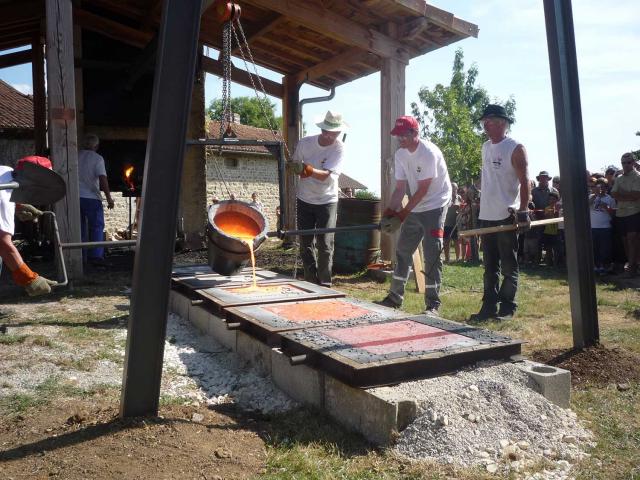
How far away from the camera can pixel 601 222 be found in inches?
372

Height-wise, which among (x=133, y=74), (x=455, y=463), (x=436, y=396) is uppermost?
(x=133, y=74)

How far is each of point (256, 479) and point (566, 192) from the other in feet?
9.99

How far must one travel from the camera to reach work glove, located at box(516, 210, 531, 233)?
521 cm

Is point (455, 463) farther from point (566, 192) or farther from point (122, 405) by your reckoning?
point (566, 192)

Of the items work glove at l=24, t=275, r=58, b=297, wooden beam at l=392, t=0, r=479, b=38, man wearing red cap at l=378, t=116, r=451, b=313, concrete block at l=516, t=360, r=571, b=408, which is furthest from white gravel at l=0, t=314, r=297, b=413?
wooden beam at l=392, t=0, r=479, b=38

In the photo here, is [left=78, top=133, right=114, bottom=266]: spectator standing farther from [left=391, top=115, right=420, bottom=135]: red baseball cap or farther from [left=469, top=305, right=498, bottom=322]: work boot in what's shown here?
[left=469, top=305, right=498, bottom=322]: work boot

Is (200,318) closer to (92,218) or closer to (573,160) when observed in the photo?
(573,160)

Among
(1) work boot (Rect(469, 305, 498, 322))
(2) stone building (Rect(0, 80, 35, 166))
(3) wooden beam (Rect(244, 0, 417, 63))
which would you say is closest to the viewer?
(1) work boot (Rect(469, 305, 498, 322))

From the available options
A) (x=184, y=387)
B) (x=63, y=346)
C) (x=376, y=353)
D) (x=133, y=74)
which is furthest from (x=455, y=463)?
(x=133, y=74)

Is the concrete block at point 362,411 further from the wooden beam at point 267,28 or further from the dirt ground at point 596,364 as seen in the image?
the wooden beam at point 267,28

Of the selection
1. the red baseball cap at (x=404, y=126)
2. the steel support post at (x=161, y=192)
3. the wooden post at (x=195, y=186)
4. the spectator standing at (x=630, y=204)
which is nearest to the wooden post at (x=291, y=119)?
the wooden post at (x=195, y=186)

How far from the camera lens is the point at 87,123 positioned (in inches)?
411

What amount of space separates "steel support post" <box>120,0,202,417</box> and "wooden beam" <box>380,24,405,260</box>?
17.9ft

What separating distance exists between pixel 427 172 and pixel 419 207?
35 cm
